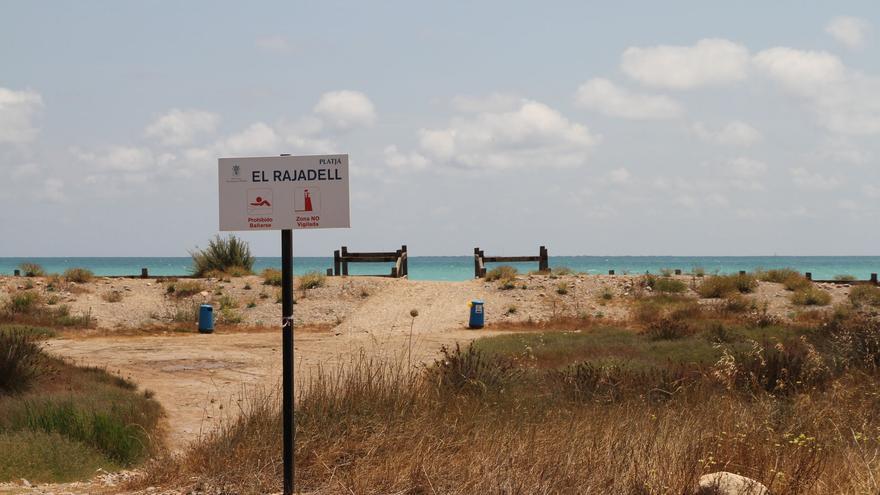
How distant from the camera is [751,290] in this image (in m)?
33.7

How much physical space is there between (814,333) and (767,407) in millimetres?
10060

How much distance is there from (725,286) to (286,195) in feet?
91.9

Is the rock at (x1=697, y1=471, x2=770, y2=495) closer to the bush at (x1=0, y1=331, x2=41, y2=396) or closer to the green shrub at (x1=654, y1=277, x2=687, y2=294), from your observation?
the bush at (x1=0, y1=331, x2=41, y2=396)

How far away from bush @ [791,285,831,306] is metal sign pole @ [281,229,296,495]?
2713 centimetres

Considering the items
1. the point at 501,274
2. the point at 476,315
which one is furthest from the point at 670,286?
the point at 476,315

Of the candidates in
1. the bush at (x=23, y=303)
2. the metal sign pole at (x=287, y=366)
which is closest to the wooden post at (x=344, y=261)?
the bush at (x=23, y=303)

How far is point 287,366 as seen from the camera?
797 centimetres

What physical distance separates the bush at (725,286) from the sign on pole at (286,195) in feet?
89.5

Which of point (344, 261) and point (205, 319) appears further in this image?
point (344, 261)

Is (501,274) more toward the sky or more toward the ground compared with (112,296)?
more toward the sky

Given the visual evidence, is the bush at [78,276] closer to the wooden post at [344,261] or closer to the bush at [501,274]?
the wooden post at [344,261]

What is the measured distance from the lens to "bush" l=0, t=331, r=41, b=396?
1448cm

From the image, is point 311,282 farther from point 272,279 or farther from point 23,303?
point 23,303

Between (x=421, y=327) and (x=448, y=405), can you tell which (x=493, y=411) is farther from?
(x=421, y=327)
